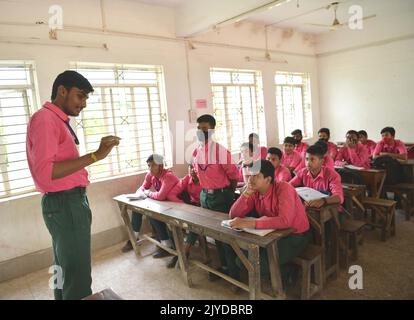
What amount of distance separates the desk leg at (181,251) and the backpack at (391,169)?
2922mm

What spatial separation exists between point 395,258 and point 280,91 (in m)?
3.98

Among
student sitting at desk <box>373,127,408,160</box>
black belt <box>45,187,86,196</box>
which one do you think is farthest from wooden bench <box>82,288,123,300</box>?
student sitting at desk <box>373,127,408,160</box>

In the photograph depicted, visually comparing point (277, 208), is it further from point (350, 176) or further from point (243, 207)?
point (350, 176)

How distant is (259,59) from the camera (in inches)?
217

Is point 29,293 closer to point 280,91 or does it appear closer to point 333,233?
point 333,233

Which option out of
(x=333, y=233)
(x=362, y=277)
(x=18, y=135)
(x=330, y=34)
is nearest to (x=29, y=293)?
(x=18, y=135)

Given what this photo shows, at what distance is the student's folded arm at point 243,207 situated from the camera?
238 cm

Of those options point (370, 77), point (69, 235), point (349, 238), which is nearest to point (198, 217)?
point (69, 235)

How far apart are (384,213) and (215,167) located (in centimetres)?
195

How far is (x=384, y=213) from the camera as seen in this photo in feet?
11.0

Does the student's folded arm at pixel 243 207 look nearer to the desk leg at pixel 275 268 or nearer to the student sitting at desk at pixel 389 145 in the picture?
the desk leg at pixel 275 268

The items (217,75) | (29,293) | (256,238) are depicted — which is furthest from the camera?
(217,75)

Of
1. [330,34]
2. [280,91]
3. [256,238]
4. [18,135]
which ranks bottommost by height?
[256,238]

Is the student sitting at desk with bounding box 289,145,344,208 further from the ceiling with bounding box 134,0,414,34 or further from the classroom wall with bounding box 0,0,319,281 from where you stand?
the ceiling with bounding box 134,0,414,34
